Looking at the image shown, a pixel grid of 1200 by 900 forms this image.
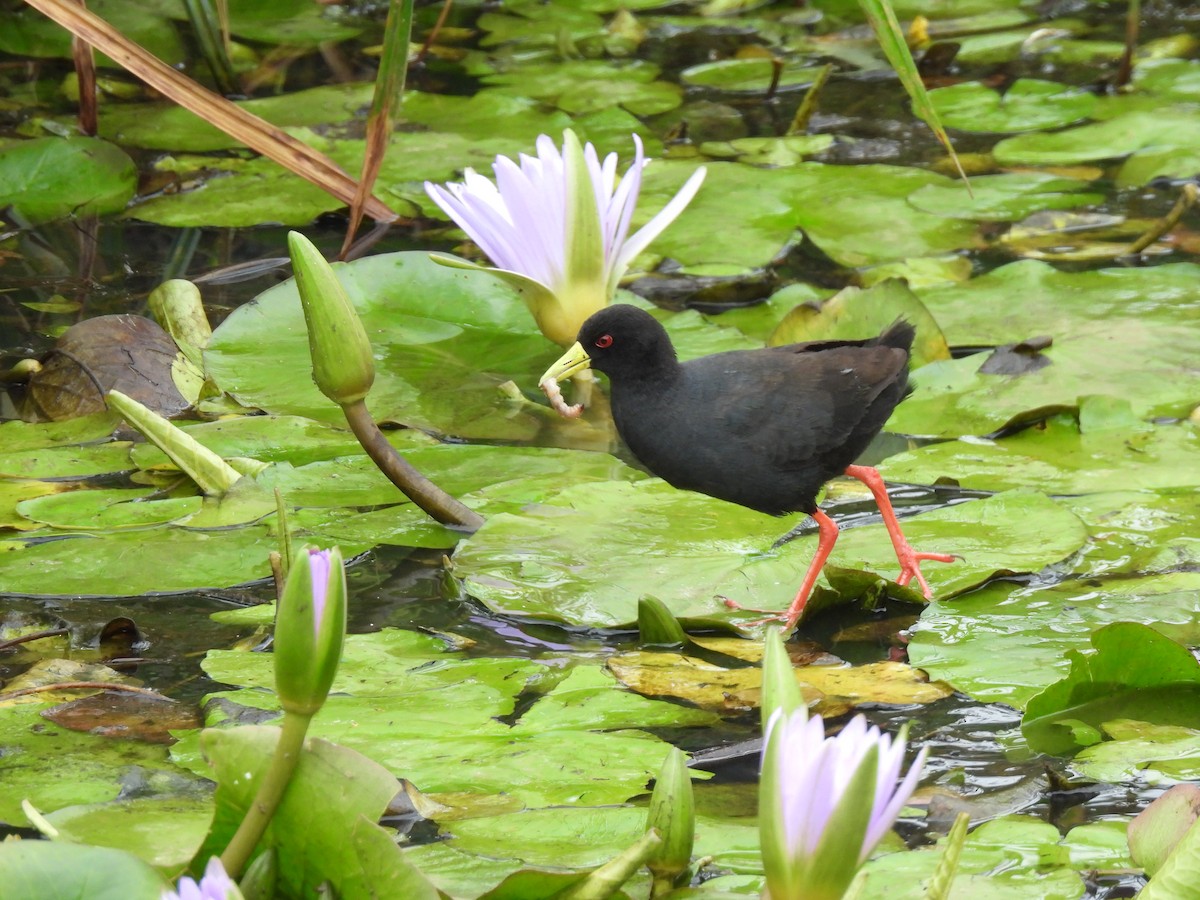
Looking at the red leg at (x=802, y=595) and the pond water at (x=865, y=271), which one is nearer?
the pond water at (x=865, y=271)

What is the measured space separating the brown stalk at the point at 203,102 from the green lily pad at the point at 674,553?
134 cm

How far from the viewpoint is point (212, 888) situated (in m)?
1.11

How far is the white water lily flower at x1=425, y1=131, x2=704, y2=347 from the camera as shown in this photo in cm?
280

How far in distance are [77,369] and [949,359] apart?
75.9 inches

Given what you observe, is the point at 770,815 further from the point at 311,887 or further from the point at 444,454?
the point at 444,454

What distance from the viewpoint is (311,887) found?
4.47 feet

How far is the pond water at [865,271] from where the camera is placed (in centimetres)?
212

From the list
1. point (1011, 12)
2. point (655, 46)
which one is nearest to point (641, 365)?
point (655, 46)

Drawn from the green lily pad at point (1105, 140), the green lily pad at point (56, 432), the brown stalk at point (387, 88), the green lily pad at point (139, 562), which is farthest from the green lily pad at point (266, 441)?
the green lily pad at point (1105, 140)

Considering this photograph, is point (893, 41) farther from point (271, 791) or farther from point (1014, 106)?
point (1014, 106)

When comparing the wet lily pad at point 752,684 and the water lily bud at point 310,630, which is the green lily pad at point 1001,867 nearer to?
the wet lily pad at point 752,684

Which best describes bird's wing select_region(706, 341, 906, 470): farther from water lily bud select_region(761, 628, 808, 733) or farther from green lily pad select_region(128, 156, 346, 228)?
green lily pad select_region(128, 156, 346, 228)

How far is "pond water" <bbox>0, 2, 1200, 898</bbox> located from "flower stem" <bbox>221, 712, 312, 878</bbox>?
0.45 meters

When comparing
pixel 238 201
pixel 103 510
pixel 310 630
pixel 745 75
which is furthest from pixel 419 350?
pixel 745 75
